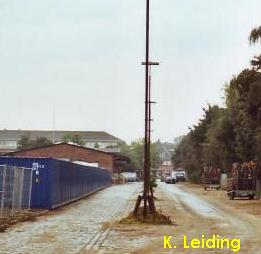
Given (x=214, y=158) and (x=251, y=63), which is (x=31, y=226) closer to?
(x=251, y=63)

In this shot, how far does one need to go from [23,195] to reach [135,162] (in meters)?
165

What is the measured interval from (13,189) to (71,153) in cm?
7812

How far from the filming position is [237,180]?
4812 cm

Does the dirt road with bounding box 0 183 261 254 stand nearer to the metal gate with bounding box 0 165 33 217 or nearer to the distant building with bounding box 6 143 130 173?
the metal gate with bounding box 0 165 33 217

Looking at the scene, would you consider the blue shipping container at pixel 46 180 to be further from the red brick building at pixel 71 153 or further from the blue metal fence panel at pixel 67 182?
the red brick building at pixel 71 153

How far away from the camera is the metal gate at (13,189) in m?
22.9

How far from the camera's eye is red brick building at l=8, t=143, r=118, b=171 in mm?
99688

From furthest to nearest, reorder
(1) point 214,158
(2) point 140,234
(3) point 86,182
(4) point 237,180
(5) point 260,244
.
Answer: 1. (1) point 214,158
2. (3) point 86,182
3. (4) point 237,180
4. (2) point 140,234
5. (5) point 260,244

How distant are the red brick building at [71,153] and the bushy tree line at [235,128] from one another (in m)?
14.4

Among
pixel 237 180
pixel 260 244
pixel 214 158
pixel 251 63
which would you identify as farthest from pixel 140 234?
pixel 214 158

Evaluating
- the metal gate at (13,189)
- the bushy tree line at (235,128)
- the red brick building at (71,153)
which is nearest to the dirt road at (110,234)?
the metal gate at (13,189)

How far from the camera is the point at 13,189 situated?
81.1ft

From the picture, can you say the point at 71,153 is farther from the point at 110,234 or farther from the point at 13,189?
the point at 110,234

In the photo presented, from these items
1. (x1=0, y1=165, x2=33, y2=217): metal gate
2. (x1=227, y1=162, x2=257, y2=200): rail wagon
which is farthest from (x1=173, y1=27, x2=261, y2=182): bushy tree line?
(x1=0, y1=165, x2=33, y2=217): metal gate
